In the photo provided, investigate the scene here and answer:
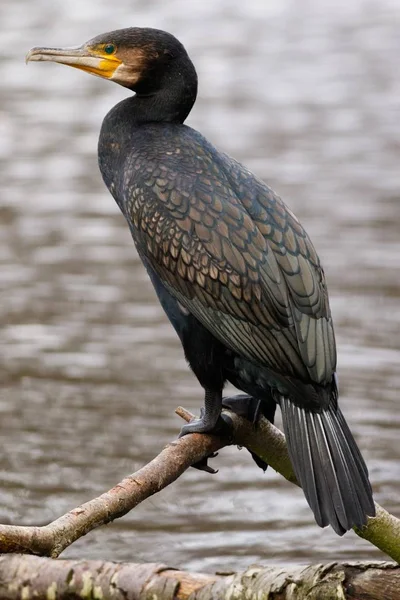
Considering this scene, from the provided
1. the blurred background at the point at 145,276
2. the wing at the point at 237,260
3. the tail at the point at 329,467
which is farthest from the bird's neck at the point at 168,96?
the blurred background at the point at 145,276

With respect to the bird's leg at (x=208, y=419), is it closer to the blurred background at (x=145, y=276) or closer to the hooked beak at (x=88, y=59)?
the hooked beak at (x=88, y=59)

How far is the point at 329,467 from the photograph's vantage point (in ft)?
10.7

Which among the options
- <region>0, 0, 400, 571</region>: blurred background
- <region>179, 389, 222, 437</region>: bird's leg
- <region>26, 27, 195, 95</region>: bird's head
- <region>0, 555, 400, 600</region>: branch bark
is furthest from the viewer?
<region>0, 0, 400, 571</region>: blurred background

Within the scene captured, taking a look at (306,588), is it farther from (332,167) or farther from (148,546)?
(332,167)

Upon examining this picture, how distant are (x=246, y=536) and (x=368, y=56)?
6.71 metres

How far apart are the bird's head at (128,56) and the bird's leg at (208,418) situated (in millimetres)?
865

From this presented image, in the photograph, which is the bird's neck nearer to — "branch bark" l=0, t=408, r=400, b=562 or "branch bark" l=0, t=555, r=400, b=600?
Answer: "branch bark" l=0, t=408, r=400, b=562

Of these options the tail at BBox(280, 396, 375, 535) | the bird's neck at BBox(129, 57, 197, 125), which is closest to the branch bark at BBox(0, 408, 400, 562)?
the tail at BBox(280, 396, 375, 535)

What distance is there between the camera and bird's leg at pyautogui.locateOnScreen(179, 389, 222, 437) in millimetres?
3561

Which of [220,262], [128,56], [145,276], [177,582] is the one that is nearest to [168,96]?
[128,56]

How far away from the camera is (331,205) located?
27.8ft

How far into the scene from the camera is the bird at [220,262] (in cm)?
339

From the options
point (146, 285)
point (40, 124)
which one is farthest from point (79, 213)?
point (40, 124)

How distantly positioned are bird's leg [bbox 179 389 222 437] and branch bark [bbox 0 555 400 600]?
0.74 meters
